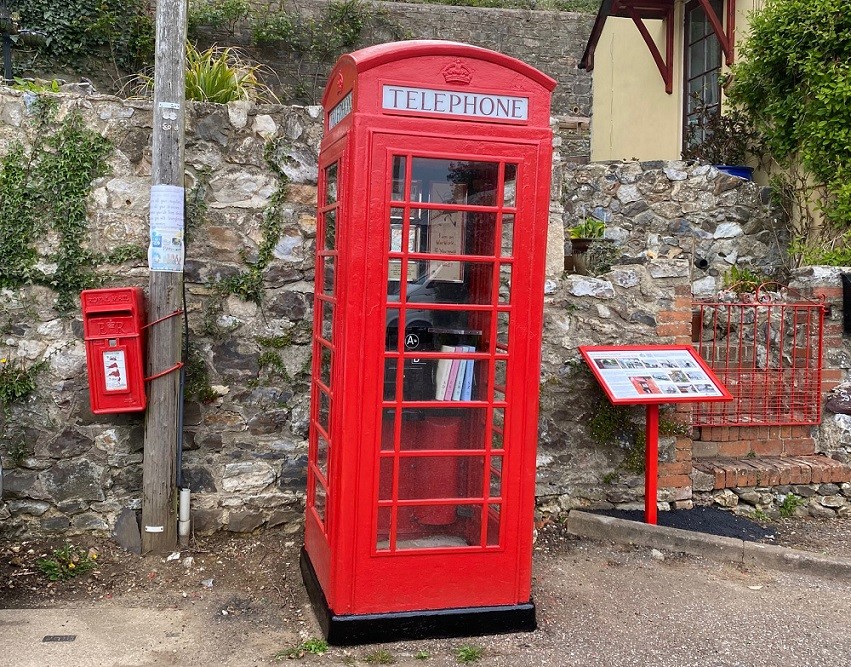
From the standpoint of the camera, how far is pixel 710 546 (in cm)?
496

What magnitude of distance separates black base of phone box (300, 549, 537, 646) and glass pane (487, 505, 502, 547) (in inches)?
13.3

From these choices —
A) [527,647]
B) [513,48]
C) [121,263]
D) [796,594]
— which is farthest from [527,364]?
[513,48]

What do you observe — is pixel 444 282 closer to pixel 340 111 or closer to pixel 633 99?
pixel 340 111

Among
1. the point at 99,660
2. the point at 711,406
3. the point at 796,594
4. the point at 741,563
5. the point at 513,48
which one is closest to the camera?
the point at 99,660

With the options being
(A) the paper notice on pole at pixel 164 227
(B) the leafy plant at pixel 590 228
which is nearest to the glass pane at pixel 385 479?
(A) the paper notice on pole at pixel 164 227

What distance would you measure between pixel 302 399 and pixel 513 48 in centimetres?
1102

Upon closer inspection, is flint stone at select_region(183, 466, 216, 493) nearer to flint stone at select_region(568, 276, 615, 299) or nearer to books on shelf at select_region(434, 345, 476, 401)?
books on shelf at select_region(434, 345, 476, 401)

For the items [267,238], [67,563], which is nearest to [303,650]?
[67,563]

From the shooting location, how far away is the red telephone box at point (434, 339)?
139 inches

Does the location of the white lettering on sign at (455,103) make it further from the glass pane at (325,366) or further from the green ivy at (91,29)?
the green ivy at (91,29)

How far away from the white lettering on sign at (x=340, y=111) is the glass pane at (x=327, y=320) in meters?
0.91

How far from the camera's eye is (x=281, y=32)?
512 inches

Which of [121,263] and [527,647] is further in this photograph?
[121,263]

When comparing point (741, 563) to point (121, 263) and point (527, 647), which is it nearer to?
point (527, 647)
